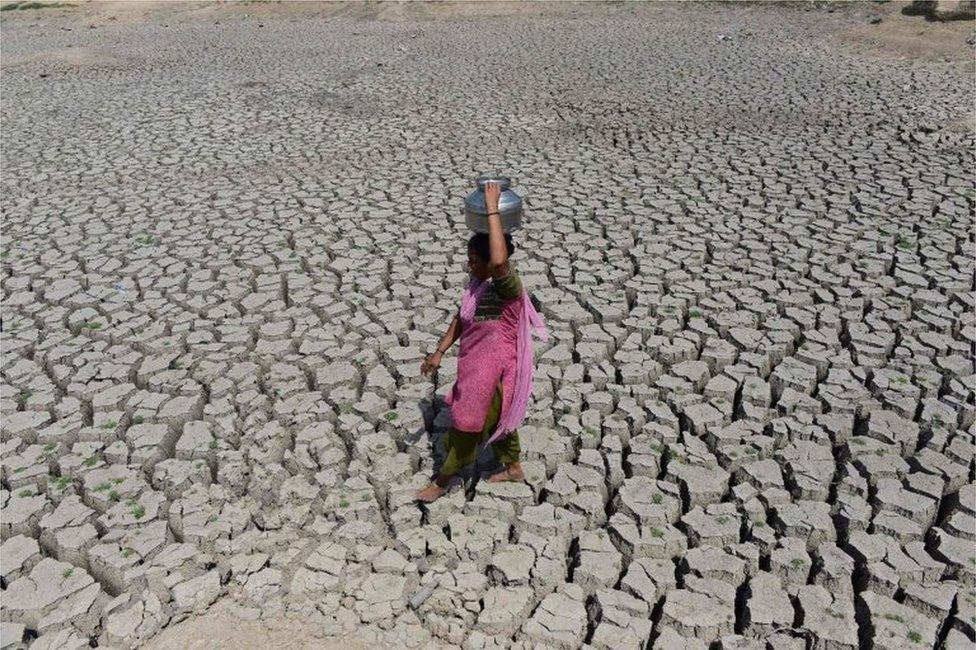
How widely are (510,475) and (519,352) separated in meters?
0.55

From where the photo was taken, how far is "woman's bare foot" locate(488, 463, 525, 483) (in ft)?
10.0

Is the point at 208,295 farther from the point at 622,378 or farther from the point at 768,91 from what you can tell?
the point at 768,91

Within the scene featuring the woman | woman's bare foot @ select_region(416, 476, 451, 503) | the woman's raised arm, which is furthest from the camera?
woman's bare foot @ select_region(416, 476, 451, 503)

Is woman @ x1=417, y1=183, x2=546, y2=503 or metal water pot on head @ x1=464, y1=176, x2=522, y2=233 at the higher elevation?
metal water pot on head @ x1=464, y1=176, x2=522, y2=233

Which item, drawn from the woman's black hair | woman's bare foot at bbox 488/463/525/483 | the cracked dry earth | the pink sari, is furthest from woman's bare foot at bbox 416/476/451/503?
the woman's black hair

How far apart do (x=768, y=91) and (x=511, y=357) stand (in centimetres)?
762

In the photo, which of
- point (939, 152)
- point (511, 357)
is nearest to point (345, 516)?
point (511, 357)

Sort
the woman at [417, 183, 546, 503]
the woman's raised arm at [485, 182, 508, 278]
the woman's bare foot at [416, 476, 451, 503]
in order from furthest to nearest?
the woman's bare foot at [416, 476, 451, 503]
the woman at [417, 183, 546, 503]
the woman's raised arm at [485, 182, 508, 278]

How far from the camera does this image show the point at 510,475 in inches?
121

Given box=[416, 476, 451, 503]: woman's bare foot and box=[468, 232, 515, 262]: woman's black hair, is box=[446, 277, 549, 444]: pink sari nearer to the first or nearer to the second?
box=[468, 232, 515, 262]: woman's black hair

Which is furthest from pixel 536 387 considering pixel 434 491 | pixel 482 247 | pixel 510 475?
pixel 482 247

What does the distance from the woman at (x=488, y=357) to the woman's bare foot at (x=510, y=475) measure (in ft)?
0.65

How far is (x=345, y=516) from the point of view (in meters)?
2.97

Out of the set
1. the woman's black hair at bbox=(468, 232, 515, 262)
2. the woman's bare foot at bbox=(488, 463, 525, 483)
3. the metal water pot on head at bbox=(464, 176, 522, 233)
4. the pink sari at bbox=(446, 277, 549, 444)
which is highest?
the metal water pot on head at bbox=(464, 176, 522, 233)
